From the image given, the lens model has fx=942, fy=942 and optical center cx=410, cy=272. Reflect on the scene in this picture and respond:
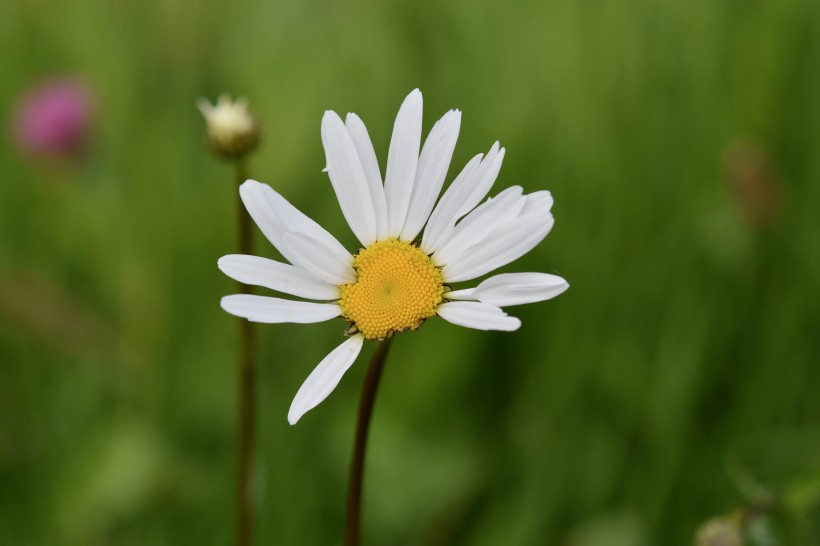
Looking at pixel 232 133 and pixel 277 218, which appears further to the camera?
pixel 232 133

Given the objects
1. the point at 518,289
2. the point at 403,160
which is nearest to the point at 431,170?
the point at 403,160

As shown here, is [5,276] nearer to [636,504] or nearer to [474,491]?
[474,491]

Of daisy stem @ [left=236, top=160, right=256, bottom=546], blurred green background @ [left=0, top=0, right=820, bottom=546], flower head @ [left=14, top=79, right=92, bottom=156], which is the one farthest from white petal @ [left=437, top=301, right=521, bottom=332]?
flower head @ [left=14, top=79, right=92, bottom=156]

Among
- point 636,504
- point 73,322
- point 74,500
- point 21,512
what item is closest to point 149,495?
point 74,500

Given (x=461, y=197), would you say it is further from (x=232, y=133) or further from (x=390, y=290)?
(x=232, y=133)

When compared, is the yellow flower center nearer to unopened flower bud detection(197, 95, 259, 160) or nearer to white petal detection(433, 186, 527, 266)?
white petal detection(433, 186, 527, 266)

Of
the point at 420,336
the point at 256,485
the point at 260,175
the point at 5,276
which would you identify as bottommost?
the point at 256,485
